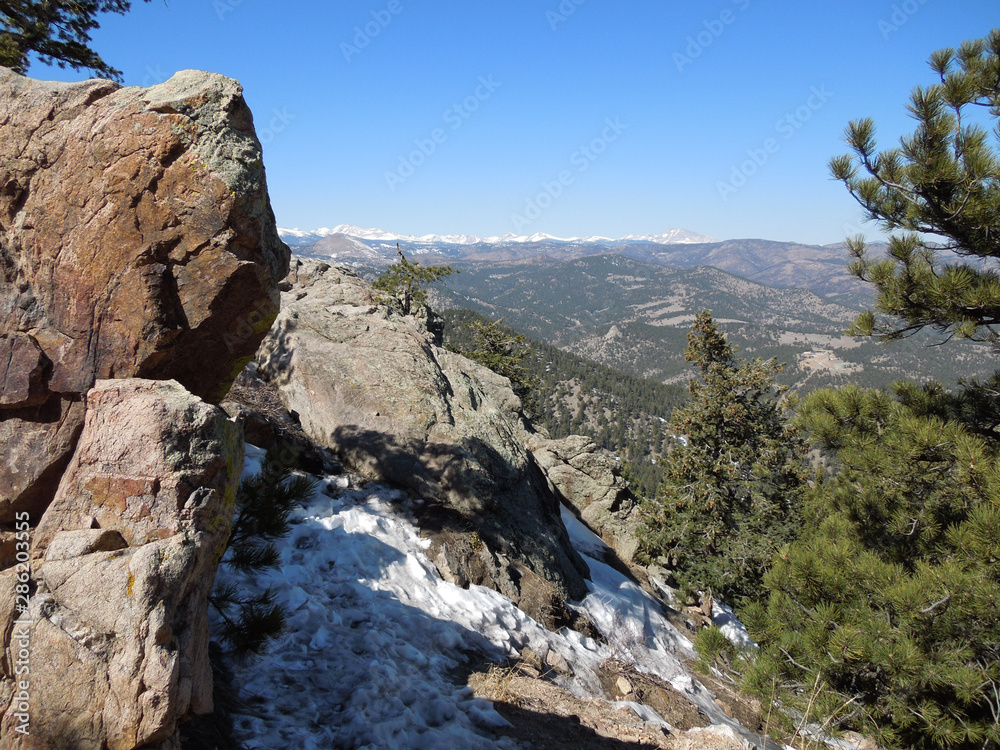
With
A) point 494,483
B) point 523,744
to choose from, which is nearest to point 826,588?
point 523,744

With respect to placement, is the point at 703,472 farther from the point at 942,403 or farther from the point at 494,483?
the point at 942,403

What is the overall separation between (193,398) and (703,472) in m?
17.1

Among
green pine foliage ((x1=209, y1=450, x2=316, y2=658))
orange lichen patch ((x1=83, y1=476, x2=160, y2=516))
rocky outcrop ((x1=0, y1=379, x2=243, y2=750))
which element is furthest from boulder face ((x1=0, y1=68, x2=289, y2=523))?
green pine foliage ((x1=209, y1=450, x2=316, y2=658))

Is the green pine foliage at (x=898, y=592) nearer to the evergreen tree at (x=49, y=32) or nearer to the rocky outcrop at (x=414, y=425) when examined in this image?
the rocky outcrop at (x=414, y=425)

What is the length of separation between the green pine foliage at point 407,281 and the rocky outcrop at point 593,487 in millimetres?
11630

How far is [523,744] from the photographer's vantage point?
6.68 meters

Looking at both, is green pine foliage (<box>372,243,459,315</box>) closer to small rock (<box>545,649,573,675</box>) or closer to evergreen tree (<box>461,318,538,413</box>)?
evergreen tree (<box>461,318,538,413</box>)

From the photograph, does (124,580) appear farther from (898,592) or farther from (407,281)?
(407,281)

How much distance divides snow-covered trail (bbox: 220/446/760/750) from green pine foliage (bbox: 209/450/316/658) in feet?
2.92

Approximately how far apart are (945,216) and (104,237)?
10566 millimetres

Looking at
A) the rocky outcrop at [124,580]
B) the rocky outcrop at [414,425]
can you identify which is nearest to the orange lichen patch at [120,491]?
the rocky outcrop at [124,580]

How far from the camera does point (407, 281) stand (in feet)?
101

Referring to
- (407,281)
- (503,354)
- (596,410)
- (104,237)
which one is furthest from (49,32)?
(596,410)

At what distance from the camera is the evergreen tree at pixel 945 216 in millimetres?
7207
